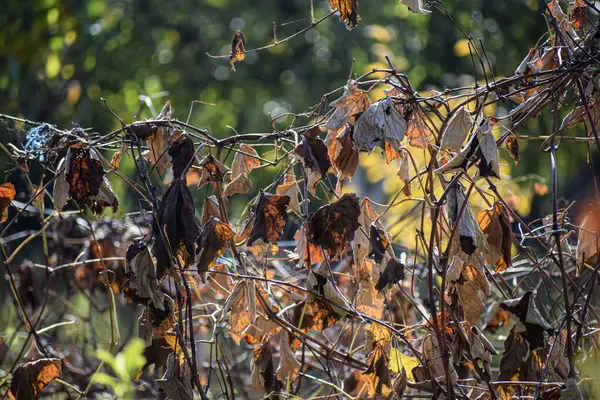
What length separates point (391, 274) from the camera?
58.0 inches

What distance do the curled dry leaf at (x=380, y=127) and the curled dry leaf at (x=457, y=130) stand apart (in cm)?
8

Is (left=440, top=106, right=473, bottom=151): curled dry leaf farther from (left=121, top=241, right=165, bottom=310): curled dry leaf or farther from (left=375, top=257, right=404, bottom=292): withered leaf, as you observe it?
(left=121, top=241, right=165, bottom=310): curled dry leaf

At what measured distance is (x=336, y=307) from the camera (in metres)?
1.51

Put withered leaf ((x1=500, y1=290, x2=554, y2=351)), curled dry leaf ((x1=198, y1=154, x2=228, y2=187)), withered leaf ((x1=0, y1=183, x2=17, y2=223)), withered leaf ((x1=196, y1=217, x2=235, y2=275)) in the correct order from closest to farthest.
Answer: withered leaf ((x1=500, y1=290, x2=554, y2=351))
withered leaf ((x1=196, y1=217, x2=235, y2=275))
curled dry leaf ((x1=198, y1=154, x2=228, y2=187))
withered leaf ((x1=0, y1=183, x2=17, y2=223))

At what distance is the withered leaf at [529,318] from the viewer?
1.36m

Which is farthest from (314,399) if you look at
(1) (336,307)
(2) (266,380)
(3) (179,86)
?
(3) (179,86)

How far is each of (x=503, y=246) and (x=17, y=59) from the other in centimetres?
371

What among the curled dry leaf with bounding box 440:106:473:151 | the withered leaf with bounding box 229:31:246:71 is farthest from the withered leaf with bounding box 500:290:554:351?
the withered leaf with bounding box 229:31:246:71

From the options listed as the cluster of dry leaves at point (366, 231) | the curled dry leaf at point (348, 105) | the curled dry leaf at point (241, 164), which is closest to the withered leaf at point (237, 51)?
the cluster of dry leaves at point (366, 231)

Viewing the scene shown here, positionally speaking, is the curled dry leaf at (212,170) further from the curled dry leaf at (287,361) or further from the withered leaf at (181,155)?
the curled dry leaf at (287,361)

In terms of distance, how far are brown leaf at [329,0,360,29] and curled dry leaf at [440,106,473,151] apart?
1.01ft

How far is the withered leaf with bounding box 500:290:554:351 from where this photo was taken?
136 centimetres

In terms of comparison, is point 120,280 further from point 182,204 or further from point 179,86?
point 179,86

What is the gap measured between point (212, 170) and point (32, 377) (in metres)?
0.67
